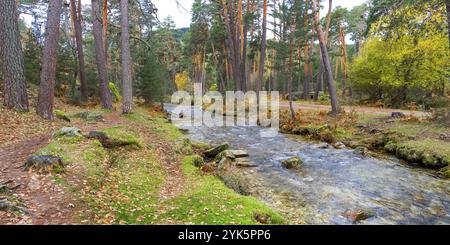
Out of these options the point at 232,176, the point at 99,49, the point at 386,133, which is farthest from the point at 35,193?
the point at 386,133

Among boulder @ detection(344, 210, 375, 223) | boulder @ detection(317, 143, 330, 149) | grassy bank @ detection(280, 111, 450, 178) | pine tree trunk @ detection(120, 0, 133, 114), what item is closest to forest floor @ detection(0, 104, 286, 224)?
boulder @ detection(344, 210, 375, 223)

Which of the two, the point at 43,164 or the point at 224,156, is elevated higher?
the point at 43,164

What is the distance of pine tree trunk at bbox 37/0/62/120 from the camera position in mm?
8867

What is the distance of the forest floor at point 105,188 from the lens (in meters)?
3.92

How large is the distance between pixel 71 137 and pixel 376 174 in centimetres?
909

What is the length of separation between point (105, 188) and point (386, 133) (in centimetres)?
1161

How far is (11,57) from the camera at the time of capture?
27.5ft

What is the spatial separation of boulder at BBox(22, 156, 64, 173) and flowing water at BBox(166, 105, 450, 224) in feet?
14.7

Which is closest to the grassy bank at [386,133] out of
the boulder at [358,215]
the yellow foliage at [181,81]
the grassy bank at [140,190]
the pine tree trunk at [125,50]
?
the boulder at [358,215]

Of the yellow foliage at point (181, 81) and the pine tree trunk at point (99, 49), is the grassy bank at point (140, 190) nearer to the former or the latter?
the pine tree trunk at point (99, 49)

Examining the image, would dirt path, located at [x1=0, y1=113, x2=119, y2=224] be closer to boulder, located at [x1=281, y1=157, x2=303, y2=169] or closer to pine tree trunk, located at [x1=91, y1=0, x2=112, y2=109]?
boulder, located at [x1=281, y1=157, x2=303, y2=169]

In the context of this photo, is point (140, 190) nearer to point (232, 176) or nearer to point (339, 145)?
point (232, 176)

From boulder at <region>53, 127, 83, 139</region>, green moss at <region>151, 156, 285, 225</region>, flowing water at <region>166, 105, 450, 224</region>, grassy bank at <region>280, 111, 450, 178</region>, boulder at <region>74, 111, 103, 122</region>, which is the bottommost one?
flowing water at <region>166, 105, 450, 224</region>

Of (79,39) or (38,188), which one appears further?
(79,39)
